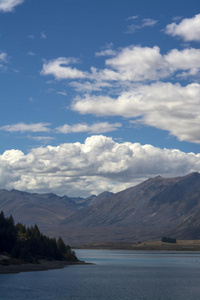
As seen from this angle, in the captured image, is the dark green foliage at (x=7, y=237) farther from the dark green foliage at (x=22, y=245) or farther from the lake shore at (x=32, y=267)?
the lake shore at (x=32, y=267)

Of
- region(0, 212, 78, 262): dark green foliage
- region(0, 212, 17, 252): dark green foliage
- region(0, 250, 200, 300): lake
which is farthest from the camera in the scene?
region(0, 212, 17, 252): dark green foliage

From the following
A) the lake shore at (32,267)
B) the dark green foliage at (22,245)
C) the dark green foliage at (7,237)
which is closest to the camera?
the lake shore at (32,267)

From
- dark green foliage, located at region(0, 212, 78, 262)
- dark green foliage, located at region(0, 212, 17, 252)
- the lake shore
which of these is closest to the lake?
the lake shore

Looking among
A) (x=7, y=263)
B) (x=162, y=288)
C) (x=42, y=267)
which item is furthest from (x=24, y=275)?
(x=162, y=288)

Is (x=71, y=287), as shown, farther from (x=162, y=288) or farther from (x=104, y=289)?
(x=162, y=288)

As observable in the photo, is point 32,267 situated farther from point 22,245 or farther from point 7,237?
point 22,245

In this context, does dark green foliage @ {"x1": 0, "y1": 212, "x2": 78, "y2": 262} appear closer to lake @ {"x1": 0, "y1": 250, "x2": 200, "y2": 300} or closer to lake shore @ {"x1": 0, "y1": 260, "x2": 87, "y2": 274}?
lake shore @ {"x1": 0, "y1": 260, "x2": 87, "y2": 274}

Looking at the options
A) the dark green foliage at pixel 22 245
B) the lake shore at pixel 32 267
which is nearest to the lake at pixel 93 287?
the lake shore at pixel 32 267

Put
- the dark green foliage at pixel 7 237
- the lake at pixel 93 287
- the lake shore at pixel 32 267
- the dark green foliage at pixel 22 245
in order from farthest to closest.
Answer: the dark green foliage at pixel 7 237
the dark green foliage at pixel 22 245
the lake shore at pixel 32 267
the lake at pixel 93 287

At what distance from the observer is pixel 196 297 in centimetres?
10244

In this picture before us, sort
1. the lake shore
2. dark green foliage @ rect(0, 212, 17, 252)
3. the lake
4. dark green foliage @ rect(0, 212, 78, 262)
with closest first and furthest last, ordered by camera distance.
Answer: the lake, the lake shore, dark green foliage @ rect(0, 212, 78, 262), dark green foliage @ rect(0, 212, 17, 252)

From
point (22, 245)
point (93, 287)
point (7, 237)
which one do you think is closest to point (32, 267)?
point (7, 237)

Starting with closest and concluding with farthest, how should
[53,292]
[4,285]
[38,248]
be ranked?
[53,292] → [4,285] → [38,248]

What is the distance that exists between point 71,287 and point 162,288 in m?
24.8
